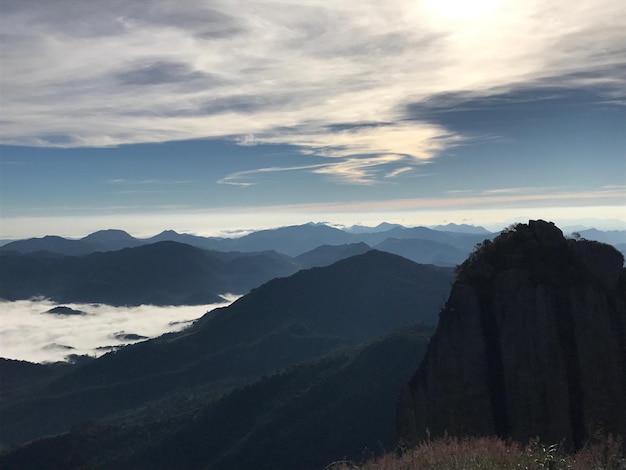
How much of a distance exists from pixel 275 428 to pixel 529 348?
104 m

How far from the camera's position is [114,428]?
158000mm

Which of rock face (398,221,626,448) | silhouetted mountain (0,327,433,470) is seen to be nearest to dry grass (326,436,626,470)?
rock face (398,221,626,448)

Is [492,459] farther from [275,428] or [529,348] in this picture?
[275,428]

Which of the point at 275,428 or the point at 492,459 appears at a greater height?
the point at 492,459

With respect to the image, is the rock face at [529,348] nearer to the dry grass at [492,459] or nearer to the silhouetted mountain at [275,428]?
the dry grass at [492,459]

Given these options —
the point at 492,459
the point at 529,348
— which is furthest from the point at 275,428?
the point at 492,459

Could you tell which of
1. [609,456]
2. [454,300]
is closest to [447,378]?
[454,300]

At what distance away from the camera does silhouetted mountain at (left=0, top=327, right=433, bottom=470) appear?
11812cm

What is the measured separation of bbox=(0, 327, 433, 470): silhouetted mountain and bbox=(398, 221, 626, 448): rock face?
76929 mm

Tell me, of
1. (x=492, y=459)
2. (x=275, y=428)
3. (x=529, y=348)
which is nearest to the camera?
(x=492, y=459)

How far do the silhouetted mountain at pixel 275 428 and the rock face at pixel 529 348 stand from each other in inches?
3029

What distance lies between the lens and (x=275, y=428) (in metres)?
129

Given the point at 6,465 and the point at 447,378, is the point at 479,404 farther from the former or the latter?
the point at 6,465

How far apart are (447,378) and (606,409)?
10.7 metres
